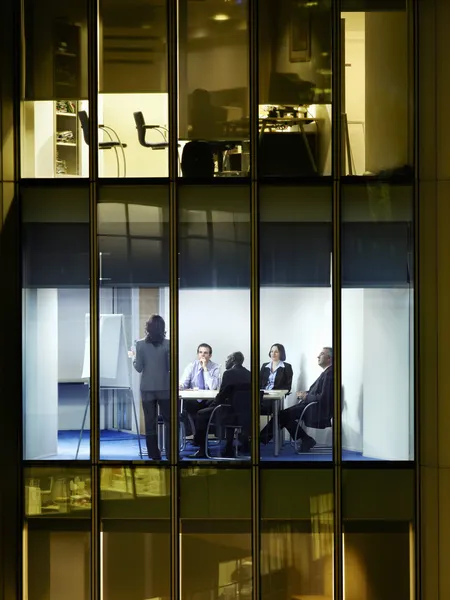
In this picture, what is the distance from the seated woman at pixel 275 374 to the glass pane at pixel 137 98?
225cm

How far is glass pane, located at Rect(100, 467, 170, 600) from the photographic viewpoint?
9.18 metres

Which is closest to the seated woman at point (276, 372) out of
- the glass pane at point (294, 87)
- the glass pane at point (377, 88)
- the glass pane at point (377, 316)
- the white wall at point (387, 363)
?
the glass pane at point (377, 316)

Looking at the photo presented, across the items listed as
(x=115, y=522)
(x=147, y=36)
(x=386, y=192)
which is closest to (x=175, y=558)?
(x=115, y=522)

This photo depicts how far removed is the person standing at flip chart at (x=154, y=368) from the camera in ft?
30.1

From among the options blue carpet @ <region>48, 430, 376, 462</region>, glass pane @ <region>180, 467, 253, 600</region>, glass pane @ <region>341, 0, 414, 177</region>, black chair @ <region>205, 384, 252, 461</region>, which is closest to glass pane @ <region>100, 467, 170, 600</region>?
blue carpet @ <region>48, 430, 376, 462</region>

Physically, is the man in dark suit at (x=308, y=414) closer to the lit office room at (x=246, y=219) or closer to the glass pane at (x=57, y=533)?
the lit office room at (x=246, y=219)

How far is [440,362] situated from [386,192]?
1899 millimetres

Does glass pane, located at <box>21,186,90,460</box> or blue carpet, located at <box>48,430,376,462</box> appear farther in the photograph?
glass pane, located at <box>21,186,90,460</box>

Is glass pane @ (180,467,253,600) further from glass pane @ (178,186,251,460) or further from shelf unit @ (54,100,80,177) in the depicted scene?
shelf unit @ (54,100,80,177)

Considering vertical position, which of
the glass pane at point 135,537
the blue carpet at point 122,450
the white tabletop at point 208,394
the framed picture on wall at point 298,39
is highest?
the framed picture on wall at point 298,39

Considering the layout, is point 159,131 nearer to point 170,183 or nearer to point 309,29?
point 170,183

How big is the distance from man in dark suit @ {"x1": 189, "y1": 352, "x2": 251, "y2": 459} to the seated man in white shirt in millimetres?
75

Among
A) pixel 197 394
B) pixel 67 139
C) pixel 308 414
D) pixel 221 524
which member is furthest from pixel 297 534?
pixel 67 139

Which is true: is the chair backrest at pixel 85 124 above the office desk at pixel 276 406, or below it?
above
